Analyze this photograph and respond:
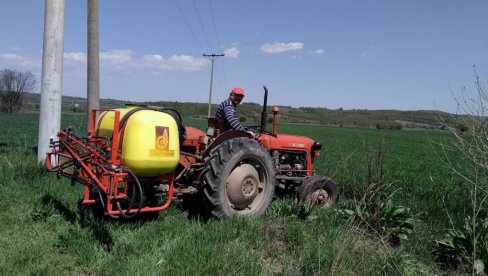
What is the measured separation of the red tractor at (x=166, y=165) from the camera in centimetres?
425

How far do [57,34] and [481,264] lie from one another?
24.1ft

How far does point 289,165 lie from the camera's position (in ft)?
22.6

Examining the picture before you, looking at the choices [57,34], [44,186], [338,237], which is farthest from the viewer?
[57,34]

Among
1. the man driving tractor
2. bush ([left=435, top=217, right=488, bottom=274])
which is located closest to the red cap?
the man driving tractor

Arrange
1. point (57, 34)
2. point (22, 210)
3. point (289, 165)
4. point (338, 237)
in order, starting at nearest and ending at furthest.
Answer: point (338, 237) < point (22, 210) < point (289, 165) < point (57, 34)

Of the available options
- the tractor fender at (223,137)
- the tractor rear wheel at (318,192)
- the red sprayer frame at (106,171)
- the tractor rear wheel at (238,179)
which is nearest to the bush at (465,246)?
the tractor rear wheel at (318,192)

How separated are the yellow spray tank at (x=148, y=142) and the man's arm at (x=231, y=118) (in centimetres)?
136

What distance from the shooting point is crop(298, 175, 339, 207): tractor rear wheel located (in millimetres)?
6129

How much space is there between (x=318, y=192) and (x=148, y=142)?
3.09m

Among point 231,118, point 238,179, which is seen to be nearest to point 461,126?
point 238,179

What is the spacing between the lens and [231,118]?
5.86 m

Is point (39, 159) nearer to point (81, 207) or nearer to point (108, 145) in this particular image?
point (81, 207)

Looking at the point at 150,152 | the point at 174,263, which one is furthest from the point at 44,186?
the point at 174,263

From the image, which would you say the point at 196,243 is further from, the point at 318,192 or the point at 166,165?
the point at 318,192
